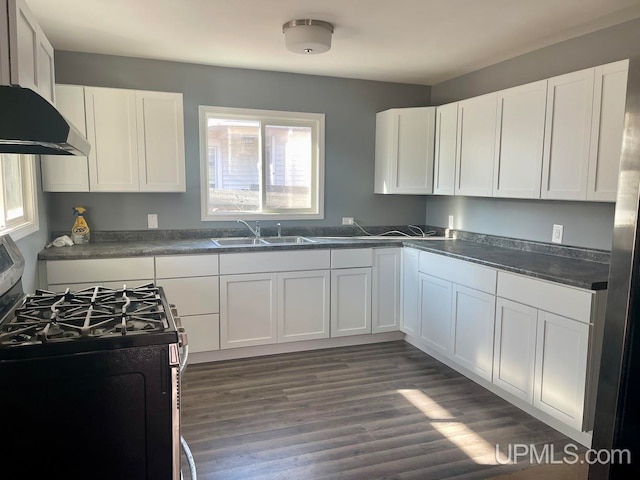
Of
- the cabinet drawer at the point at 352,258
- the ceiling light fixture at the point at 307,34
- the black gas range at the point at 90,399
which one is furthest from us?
the cabinet drawer at the point at 352,258

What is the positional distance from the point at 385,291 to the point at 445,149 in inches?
52.5

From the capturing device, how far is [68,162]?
129 inches

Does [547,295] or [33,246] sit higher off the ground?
[33,246]

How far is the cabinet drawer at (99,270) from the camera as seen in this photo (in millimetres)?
3078

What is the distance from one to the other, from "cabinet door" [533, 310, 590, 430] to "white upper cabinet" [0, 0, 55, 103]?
2664 millimetres

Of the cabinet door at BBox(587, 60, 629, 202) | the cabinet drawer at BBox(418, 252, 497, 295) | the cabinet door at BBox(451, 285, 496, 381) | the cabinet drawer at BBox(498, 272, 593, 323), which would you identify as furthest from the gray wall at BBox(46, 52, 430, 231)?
the cabinet door at BBox(587, 60, 629, 202)

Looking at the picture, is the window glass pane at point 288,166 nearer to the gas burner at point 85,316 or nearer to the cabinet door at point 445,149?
the cabinet door at point 445,149

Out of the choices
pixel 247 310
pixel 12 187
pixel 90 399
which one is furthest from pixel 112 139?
pixel 90 399

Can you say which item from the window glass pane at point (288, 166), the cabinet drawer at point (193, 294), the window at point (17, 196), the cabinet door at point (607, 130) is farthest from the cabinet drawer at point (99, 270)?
the cabinet door at point (607, 130)

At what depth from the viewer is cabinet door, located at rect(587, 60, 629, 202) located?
2486 millimetres

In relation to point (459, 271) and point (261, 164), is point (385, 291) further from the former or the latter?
point (261, 164)

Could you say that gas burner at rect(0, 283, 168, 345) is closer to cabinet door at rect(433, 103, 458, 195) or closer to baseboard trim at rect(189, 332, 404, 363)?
baseboard trim at rect(189, 332, 404, 363)

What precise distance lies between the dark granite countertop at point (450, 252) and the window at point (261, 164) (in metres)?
0.41

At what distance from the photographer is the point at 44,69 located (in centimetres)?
197
